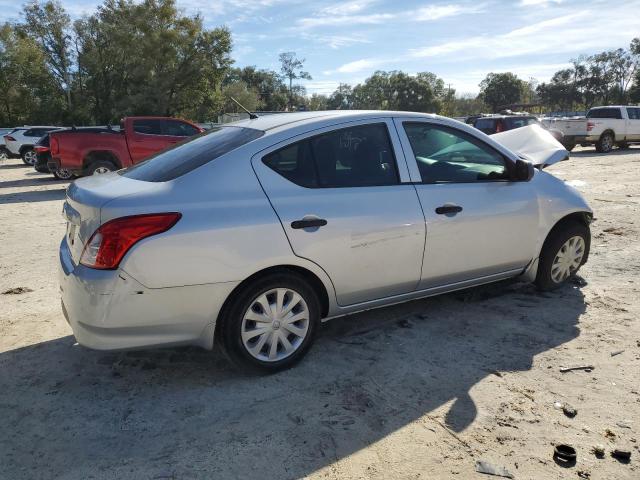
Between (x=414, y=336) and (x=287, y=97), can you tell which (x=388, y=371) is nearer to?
(x=414, y=336)

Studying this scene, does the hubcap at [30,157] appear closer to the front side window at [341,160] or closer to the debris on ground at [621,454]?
the front side window at [341,160]

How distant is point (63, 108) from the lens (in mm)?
43438

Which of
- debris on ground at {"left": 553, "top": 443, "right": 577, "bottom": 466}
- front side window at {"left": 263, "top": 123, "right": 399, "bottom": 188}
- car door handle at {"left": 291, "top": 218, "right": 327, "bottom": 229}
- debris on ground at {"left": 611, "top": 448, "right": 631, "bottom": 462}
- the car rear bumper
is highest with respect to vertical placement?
front side window at {"left": 263, "top": 123, "right": 399, "bottom": 188}

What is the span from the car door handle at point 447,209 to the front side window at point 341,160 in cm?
39

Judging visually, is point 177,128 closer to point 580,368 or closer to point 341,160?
point 341,160

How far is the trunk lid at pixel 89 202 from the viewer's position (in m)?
2.89

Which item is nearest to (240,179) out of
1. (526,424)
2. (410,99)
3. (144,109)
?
(526,424)

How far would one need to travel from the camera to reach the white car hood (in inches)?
190

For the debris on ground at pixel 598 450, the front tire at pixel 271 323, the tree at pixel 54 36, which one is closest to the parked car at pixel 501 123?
the front tire at pixel 271 323

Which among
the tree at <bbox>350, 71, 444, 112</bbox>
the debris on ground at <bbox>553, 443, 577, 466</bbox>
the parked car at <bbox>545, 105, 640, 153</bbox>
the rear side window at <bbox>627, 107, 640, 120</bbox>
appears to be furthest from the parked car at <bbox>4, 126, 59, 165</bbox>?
the tree at <bbox>350, 71, 444, 112</bbox>

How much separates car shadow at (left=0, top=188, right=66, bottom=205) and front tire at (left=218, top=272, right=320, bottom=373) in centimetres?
978

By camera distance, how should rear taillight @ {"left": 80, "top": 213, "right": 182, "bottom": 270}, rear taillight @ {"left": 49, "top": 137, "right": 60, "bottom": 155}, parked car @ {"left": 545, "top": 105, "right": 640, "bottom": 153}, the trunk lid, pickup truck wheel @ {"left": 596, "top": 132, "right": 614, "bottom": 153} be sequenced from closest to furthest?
rear taillight @ {"left": 80, "top": 213, "right": 182, "bottom": 270}
the trunk lid
rear taillight @ {"left": 49, "top": 137, "right": 60, "bottom": 155}
parked car @ {"left": 545, "top": 105, "right": 640, "bottom": 153}
pickup truck wheel @ {"left": 596, "top": 132, "right": 614, "bottom": 153}

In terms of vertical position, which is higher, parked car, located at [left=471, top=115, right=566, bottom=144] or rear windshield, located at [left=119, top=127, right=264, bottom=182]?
parked car, located at [left=471, top=115, right=566, bottom=144]

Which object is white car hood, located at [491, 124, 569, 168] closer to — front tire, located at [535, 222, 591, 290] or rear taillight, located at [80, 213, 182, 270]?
front tire, located at [535, 222, 591, 290]
